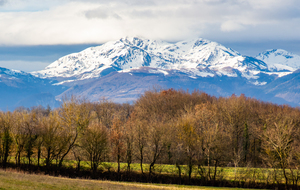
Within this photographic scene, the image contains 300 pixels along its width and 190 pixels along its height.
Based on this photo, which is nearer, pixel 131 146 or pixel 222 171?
pixel 222 171

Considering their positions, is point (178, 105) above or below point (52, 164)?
above

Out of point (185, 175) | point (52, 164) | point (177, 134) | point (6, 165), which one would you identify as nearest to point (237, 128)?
point (177, 134)

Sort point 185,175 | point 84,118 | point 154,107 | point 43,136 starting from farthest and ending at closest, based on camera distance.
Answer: point 154,107, point 84,118, point 43,136, point 185,175

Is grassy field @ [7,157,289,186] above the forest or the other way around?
the other way around

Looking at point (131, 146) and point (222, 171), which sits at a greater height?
point (131, 146)

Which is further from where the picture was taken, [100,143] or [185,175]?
[100,143]

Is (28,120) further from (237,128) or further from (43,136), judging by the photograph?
(237,128)

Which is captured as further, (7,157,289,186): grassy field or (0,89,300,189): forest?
(0,89,300,189): forest

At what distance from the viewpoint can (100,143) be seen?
7000cm

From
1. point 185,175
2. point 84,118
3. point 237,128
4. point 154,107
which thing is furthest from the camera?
point 154,107

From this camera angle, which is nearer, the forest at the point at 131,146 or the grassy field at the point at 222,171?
the grassy field at the point at 222,171

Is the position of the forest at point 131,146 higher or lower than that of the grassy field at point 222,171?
higher

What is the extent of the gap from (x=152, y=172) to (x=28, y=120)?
2998 centimetres

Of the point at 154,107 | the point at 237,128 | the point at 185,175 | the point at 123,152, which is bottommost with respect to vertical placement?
the point at 185,175
